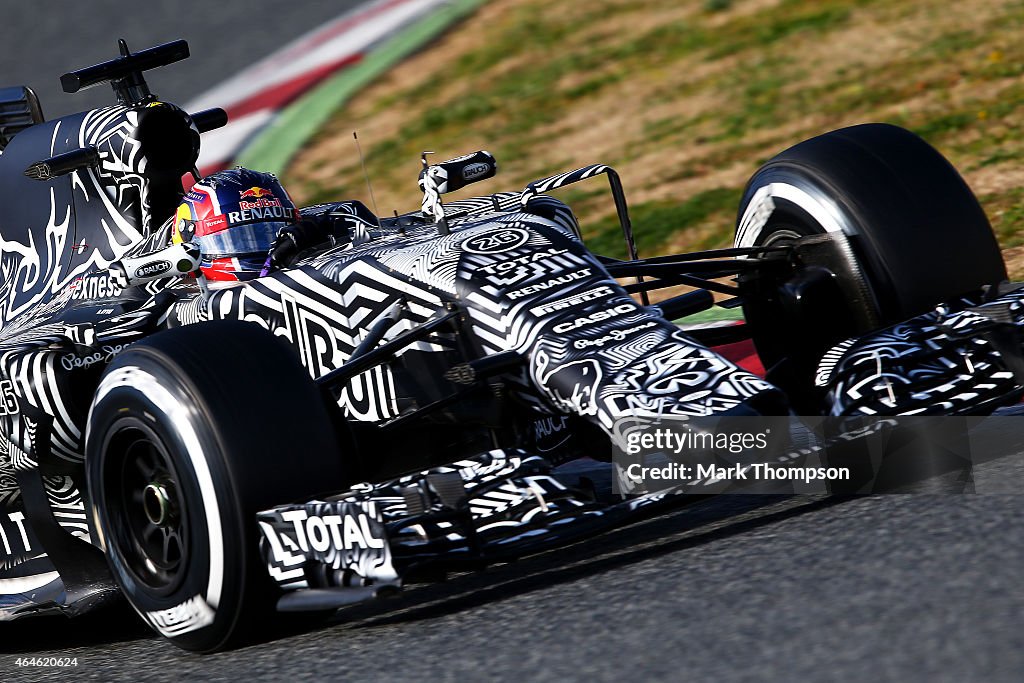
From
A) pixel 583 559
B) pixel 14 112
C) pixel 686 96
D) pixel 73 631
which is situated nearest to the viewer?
pixel 583 559

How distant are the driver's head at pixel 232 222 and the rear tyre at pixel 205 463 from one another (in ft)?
3.77

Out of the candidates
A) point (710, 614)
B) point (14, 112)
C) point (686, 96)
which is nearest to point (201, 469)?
point (710, 614)

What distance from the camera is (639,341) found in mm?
4453

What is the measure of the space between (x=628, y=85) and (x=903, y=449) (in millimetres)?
8882

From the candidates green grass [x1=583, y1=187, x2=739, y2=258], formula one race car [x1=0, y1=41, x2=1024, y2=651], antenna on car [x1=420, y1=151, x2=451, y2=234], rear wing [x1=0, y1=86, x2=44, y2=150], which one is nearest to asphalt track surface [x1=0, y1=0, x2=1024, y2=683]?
formula one race car [x1=0, y1=41, x2=1024, y2=651]

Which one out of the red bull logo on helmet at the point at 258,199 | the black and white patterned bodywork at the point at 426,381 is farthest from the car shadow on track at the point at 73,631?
the red bull logo on helmet at the point at 258,199

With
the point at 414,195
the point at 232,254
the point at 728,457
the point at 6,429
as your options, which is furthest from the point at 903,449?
the point at 414,195

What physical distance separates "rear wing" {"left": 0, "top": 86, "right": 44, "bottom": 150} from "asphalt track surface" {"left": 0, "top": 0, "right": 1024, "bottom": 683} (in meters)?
2.92

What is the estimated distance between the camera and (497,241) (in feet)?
15.9

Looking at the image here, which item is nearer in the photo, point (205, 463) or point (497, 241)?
point (205, 463)

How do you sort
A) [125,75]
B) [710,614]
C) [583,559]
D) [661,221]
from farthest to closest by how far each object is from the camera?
1. [661,221]
2. [125,75]
3. [583,559]
4. [710,614]

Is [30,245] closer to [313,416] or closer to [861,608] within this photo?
[313,416]

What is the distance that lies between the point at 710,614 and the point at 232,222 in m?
2.71

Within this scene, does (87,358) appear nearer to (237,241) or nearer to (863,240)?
(237,241)
